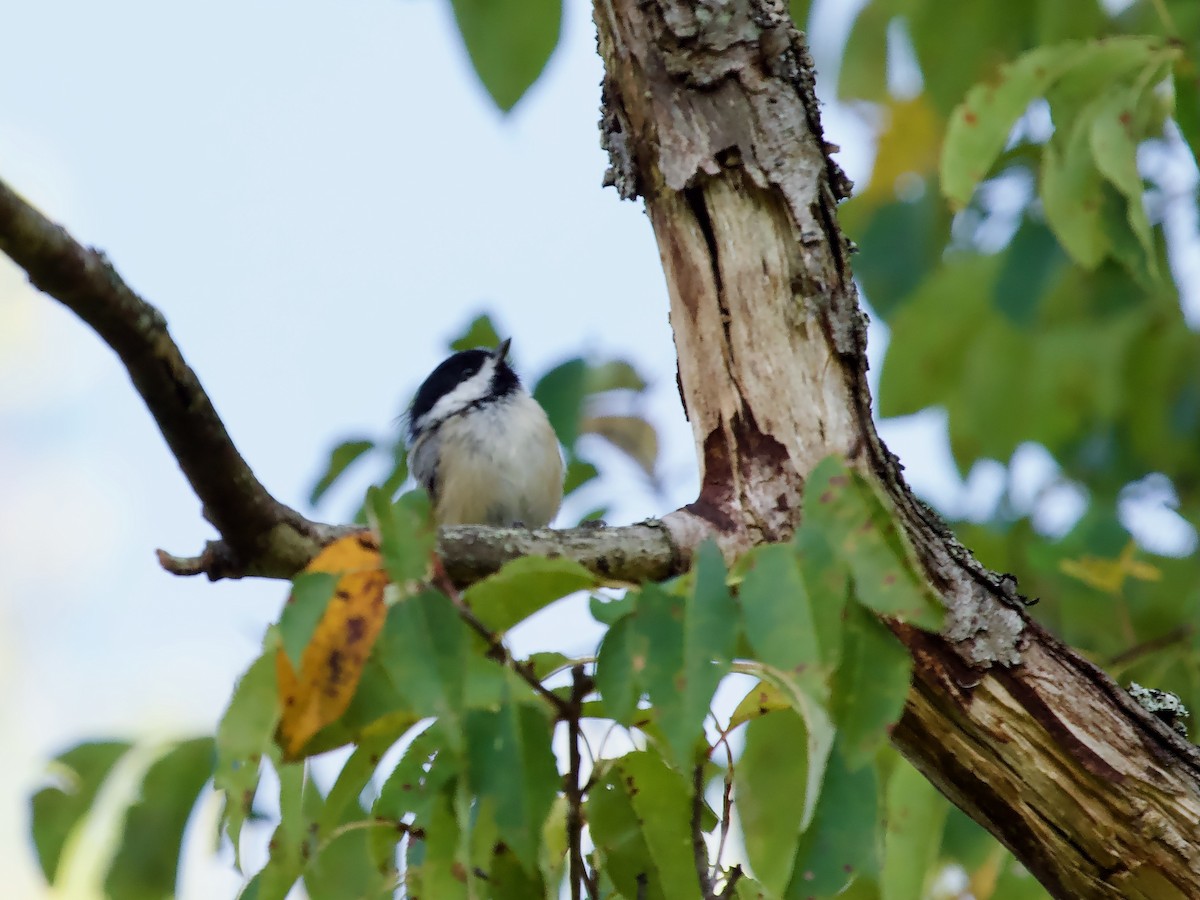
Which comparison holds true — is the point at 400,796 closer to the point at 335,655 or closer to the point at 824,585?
the point at 335,655

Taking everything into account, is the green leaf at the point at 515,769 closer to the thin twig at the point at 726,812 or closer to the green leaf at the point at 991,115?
the thin twig at the point at 726,812

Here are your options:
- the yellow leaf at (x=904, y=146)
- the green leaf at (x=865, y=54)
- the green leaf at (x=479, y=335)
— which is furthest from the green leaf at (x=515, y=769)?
the yellow leaf at (x=904, y=146)

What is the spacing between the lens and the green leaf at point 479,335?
2936 millimetres

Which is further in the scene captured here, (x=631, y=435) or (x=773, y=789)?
(x=631, y=435)

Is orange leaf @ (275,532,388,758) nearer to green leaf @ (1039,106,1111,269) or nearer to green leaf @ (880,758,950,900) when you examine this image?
green leaf @ (880,758,950,900)

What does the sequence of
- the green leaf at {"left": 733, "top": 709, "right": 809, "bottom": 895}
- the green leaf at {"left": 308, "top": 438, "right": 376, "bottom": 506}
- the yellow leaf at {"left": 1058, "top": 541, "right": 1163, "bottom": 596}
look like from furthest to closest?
the green leaf at {"left": 308, "top": 438, "right": 376, "bottom": 506}, the yellow leaf at {"left": 1058, "top": 541, "right": 1163, "bottom": 596}, the green leaf at {"left": 733, "top": 709, "right": 809, "bottom": 895}

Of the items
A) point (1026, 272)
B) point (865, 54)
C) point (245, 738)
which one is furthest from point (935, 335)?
point (245, 738)

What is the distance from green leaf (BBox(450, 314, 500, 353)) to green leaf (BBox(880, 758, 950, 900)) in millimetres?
1199

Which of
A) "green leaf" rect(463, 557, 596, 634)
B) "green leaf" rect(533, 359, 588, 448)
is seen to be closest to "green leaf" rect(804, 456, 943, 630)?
"green leaf" rect(463, 557, 596, 634)

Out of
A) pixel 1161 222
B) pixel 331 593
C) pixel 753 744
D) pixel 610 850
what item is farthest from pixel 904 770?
pixel 1161 222

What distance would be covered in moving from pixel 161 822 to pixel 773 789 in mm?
970

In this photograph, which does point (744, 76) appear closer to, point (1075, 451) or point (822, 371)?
point (822, 371)

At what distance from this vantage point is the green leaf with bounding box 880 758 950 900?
7.36ft

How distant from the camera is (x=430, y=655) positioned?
1.30 m
